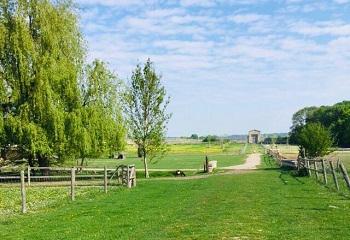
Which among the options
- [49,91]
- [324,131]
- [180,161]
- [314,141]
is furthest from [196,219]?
[180,161]

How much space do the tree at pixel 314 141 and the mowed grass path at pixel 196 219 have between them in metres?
25.8

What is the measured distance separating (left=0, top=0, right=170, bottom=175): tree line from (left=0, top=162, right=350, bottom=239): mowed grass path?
57.8 ft

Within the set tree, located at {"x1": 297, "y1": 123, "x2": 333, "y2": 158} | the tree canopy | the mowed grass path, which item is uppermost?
the tree canopy

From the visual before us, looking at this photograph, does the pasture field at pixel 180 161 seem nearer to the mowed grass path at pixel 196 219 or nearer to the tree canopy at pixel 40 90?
the tree canopy at pixel 40 90

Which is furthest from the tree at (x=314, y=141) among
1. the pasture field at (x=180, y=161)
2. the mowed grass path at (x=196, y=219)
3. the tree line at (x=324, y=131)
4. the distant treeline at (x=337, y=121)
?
the distant treeline at (x=337, y=121)

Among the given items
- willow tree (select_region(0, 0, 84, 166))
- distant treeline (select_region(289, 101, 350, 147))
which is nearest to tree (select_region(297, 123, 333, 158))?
willow tree (select_region(0, 0, 84, 166))

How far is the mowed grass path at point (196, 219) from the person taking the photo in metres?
11.9

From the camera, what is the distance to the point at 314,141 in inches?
1836

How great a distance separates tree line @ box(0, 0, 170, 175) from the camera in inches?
1483

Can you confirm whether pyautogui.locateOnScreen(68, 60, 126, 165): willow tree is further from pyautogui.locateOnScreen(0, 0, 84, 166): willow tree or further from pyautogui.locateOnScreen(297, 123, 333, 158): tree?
pyautogui.locateOnScreen(297, 123, 333, 158): tree

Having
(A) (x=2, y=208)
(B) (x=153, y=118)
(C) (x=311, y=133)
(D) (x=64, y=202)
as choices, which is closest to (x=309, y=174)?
(C) (x=311, y=133)

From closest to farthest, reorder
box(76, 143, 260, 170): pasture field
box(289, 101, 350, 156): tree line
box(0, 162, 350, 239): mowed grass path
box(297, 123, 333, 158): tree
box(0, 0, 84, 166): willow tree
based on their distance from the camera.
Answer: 1. box(0, 162, 350, 239): mowed grass path
2. box(0, 0, 84, 166): willow tree
3. box(297, 123, 333, 158): tree
4. box(289, 101, 350, 156): tree line
5. box(76, 143, 260, 170): pasture field

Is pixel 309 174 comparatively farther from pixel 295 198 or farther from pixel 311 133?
pixel 295 198

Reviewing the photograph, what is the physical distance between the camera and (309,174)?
3662cm
